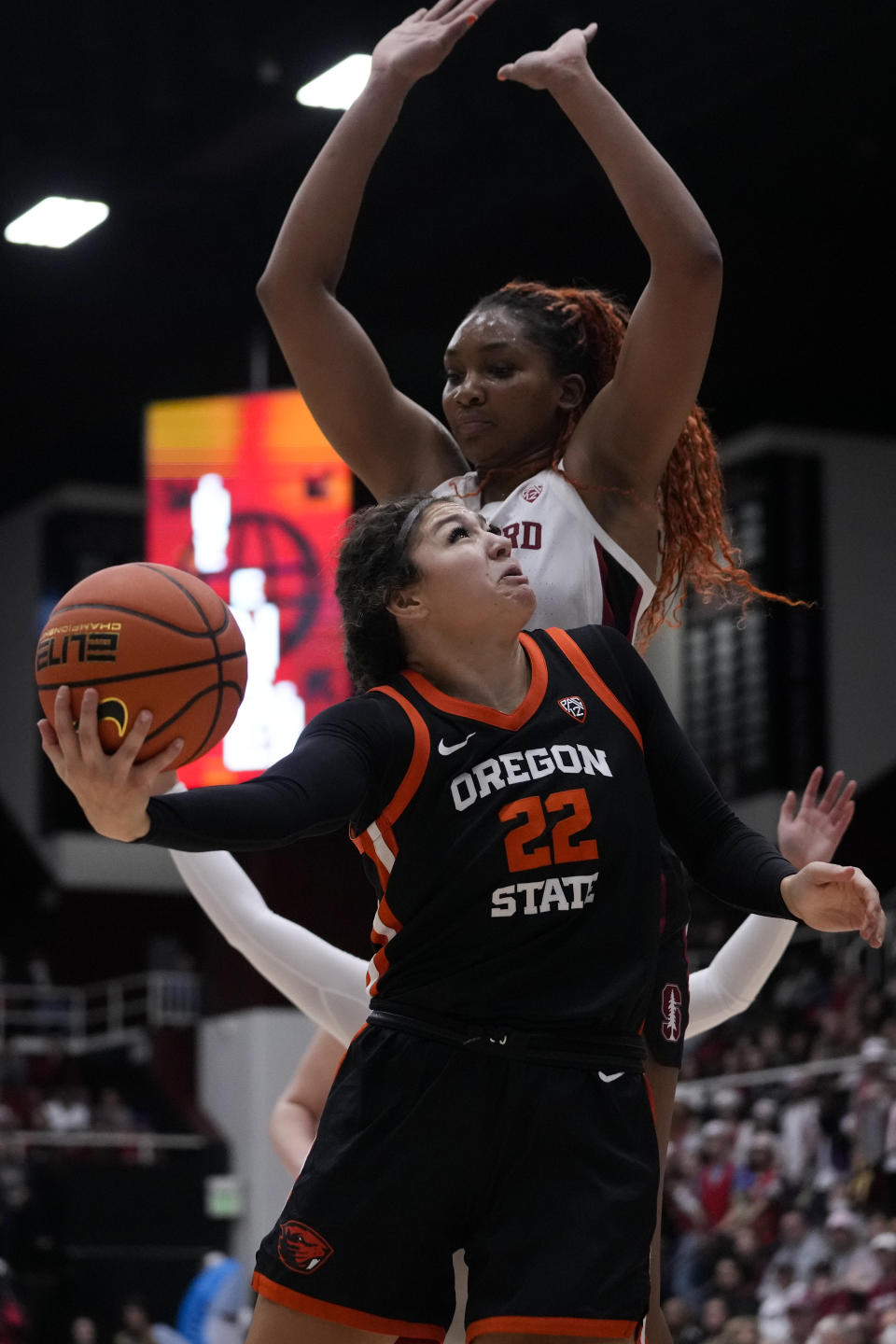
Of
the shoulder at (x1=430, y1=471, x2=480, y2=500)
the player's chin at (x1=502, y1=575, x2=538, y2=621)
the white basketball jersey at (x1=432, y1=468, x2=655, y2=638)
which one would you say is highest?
the shoulder at (x1=430, y1=471, x2=480, y2=500)

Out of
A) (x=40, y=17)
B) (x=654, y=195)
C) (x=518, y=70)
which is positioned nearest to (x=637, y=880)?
(x=654, y=195)

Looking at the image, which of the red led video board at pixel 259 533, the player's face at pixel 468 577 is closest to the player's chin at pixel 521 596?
the player's face at pixel 468 577

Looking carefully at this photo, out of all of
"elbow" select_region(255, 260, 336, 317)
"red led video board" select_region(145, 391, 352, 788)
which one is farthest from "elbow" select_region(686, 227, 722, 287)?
"red led video board" select_region(145, 391, 352, 788)

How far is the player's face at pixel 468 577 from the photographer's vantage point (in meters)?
2.79

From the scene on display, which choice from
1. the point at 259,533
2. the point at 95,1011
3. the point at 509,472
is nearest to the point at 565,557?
the point at 509,472

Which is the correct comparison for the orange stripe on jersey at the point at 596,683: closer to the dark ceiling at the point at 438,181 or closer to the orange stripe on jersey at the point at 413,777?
the orange stripe on jersey at the point at 413,777

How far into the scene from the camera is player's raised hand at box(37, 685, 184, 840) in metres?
2.34

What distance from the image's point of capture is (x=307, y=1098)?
161 inches

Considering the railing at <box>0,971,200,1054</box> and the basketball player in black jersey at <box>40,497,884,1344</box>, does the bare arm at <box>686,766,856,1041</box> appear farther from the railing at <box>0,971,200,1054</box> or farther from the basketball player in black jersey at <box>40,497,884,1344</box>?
the railing at <box>0,971,200,1054</box>

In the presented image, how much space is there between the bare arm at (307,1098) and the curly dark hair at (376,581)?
4.27ft

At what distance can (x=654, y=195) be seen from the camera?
10.2 feet

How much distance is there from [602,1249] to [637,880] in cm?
49

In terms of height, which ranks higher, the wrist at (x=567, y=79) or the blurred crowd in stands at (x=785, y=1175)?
the wrist at (x=567, y=79)

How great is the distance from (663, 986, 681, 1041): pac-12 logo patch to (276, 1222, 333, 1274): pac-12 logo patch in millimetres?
755
